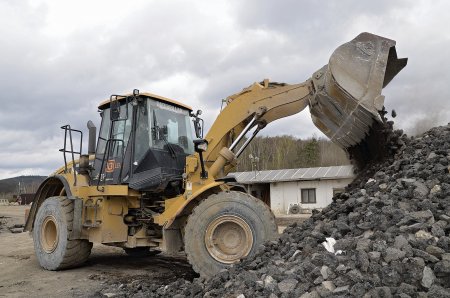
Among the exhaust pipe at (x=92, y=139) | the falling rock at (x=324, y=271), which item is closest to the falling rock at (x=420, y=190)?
the falling rock at (x=324, y=271)

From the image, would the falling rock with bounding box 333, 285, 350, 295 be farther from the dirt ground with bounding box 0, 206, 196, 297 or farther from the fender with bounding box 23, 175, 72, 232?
the fender with bounding box 23, 175, 72, 232

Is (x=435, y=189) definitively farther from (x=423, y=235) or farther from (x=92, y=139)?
(x=92, y=139)

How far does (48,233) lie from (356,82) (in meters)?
6.38

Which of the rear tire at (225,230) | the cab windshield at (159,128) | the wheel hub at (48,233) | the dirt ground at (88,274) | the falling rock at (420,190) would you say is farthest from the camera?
the wheel hub at (48,233)

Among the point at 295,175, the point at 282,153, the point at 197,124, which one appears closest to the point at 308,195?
the point at 295,175

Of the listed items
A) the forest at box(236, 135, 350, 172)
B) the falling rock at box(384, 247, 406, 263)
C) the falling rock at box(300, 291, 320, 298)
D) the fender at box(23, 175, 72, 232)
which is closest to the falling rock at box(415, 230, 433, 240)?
the falling rock at box(384, 247, 406, 263)

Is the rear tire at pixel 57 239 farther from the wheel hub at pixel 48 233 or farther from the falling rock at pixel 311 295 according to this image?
the falling rock at pixel 311 295

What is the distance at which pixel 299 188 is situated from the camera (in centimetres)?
2725

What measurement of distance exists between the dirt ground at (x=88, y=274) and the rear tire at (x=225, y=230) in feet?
2.79

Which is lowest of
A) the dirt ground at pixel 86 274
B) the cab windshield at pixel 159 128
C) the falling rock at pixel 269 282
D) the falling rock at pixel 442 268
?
the dirt ground at pixel 86 274

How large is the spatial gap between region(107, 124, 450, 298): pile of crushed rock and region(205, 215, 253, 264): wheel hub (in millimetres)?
647

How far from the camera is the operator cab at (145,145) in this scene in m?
7.47

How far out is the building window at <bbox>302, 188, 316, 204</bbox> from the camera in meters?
26.8

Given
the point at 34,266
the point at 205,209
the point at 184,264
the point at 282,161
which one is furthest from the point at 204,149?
the point at 282,161
